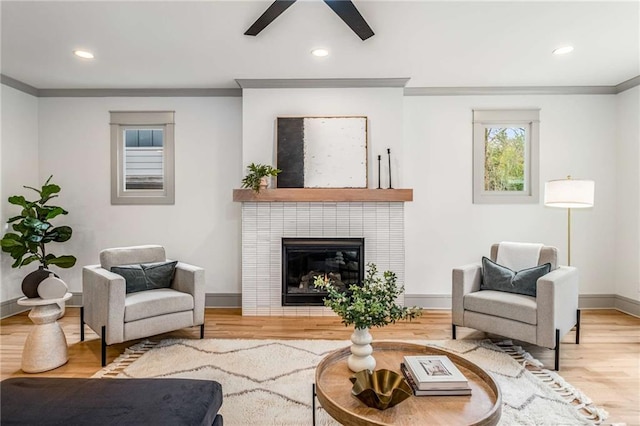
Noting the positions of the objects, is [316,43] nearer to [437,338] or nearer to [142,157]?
[142,157]

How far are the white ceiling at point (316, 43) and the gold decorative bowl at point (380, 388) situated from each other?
2338mm

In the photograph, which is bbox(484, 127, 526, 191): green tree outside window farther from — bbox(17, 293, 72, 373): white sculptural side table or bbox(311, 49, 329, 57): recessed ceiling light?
bbox(17, 293, 72, 373): white sculptural side table

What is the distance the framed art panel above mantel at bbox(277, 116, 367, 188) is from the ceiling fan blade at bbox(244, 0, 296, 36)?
143cm

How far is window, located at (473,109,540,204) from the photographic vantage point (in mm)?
4191

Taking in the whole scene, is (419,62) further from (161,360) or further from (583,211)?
(161,360)

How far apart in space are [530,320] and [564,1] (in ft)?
7.56

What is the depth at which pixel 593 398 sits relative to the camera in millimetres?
2211

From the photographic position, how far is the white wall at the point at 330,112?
13.0 feet

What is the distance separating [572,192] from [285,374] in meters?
3.02

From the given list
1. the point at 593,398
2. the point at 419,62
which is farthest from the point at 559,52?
the point at 593,398

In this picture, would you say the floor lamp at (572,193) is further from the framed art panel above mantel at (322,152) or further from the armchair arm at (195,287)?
the armchair arm at (195,287)

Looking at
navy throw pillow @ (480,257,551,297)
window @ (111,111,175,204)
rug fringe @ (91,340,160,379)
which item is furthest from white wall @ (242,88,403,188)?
rug fringe @ (91,340,160,379)

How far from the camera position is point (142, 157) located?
14.2 ft

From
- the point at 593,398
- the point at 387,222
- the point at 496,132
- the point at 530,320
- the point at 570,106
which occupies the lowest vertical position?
the point at 593,398
